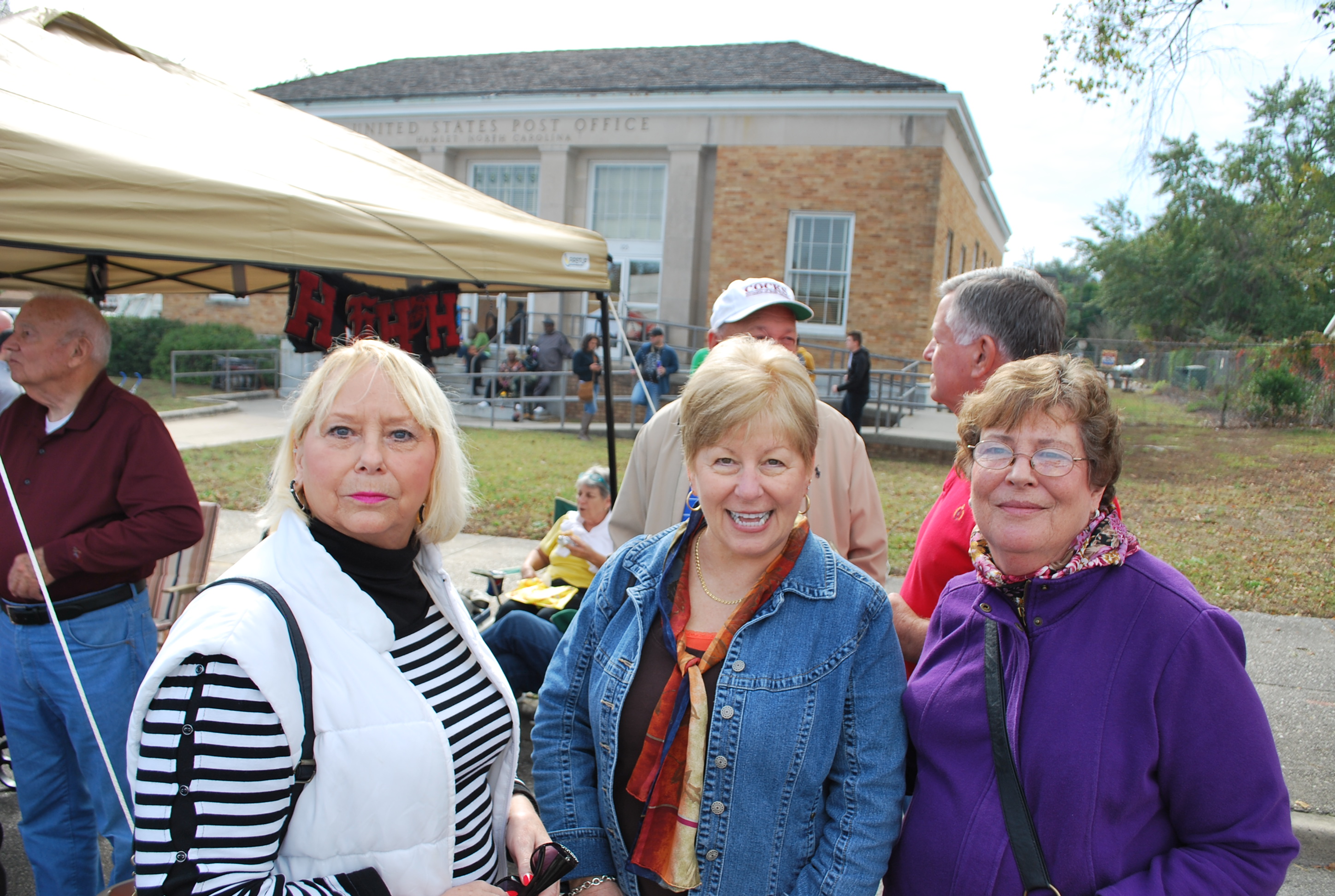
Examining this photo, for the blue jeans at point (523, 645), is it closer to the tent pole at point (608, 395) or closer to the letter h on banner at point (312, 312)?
the tent pole at point (608, 395)

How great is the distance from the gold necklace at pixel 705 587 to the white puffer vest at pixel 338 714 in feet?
2.05

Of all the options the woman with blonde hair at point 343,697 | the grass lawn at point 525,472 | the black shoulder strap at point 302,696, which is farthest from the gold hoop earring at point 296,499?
the grass lawn at point 525,472

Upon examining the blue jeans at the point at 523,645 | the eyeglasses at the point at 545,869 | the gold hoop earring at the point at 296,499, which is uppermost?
the gold hoop earring at the point at 296,499

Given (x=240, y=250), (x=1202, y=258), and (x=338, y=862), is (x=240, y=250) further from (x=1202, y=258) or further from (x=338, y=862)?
(x=1202, y=258)

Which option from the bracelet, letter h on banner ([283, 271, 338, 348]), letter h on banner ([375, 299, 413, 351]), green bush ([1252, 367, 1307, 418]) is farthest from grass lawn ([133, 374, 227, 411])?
green bush ([1252, 367, 1307, 418])

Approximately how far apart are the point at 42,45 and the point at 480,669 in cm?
339

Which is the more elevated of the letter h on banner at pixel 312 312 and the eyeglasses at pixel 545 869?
the letter h on banner at pixel 312 312

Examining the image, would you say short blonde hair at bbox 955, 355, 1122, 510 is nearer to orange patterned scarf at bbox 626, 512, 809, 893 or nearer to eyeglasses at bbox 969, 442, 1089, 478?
eyeglasses at bbox 969, 442, 1089, 478

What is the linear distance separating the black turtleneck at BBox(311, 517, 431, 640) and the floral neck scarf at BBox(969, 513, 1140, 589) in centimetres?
118

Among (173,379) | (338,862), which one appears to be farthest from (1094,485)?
(173,379)

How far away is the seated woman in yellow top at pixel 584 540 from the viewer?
15.4 feet

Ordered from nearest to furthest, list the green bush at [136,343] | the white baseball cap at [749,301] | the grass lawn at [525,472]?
the white baseball cap at [749,301] < the grass lawn at [525,472] < the green bush at [136,343]

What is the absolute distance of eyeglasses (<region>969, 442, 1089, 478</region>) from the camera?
1.56 metres

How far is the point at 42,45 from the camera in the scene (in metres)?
3.37
